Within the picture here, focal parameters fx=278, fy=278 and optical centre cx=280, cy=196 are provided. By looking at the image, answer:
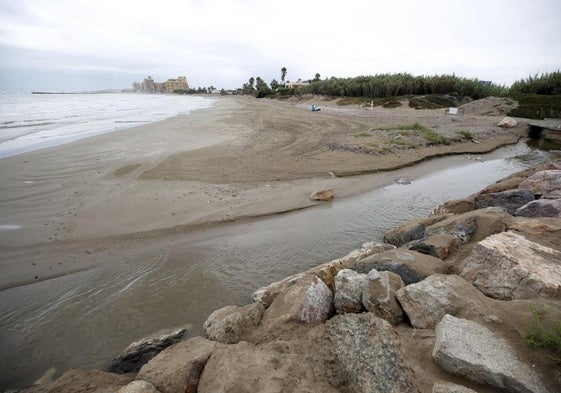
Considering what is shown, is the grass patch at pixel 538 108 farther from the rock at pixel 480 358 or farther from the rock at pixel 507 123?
the rock at pixel 480 358

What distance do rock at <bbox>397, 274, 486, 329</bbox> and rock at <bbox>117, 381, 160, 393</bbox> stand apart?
2.77 m

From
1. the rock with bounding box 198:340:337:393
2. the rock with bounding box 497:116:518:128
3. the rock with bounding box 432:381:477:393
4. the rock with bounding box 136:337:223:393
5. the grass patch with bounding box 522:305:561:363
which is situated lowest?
the rock with bounding box 136:337:223:393

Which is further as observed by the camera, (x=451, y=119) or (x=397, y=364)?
(x=451, y=119)

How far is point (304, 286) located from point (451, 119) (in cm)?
2886

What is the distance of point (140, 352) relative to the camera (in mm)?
3756

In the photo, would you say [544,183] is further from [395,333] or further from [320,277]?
[395,333]

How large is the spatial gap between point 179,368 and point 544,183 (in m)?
9.18

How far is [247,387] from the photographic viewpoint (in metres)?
2.61

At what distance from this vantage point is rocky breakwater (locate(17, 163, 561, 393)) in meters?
2.36

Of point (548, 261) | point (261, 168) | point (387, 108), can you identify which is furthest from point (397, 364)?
point (387, 108)

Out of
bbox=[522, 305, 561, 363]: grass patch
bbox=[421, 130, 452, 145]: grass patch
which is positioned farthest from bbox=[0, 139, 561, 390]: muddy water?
bbox=[421, 130, 452, 145]: grass patch

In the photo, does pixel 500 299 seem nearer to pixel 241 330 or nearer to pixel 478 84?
pixel 241 330

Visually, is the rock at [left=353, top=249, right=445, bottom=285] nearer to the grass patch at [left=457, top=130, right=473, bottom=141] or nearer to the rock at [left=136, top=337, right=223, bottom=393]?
the rock at [left=136, top=337, right=223, bottom=393]

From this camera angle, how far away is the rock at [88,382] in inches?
123
